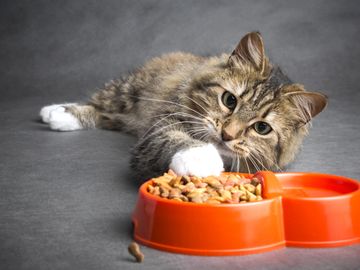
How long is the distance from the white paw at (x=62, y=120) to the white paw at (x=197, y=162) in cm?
161

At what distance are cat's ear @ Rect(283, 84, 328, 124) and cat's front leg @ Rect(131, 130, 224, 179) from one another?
1.57ft

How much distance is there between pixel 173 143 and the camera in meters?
2.62

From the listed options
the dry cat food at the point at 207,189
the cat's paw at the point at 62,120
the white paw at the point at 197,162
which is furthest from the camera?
the cat's paw at the point at 62,120

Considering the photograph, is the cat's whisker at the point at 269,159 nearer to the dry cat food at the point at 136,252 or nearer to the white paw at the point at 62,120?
the dry cat food at the point at 136,252

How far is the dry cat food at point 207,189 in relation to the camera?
2047 millimetres

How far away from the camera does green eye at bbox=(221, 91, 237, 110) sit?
9.01ft

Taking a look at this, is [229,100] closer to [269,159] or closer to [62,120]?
[269,159]

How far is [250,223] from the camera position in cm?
198

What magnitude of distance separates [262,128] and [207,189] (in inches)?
26.3

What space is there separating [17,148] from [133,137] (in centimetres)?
73

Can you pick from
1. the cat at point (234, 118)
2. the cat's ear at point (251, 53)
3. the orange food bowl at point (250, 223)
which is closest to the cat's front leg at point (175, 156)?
the cat at point (234, 118)

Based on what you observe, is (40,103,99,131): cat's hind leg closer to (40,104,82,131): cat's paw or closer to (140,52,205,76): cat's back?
(40,104,82,131): cat's paw

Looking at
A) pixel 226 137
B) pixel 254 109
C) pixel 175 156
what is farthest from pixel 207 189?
pixel 254 109

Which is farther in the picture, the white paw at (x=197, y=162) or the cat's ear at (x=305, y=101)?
the cat's ear at (x=305, y=101)
